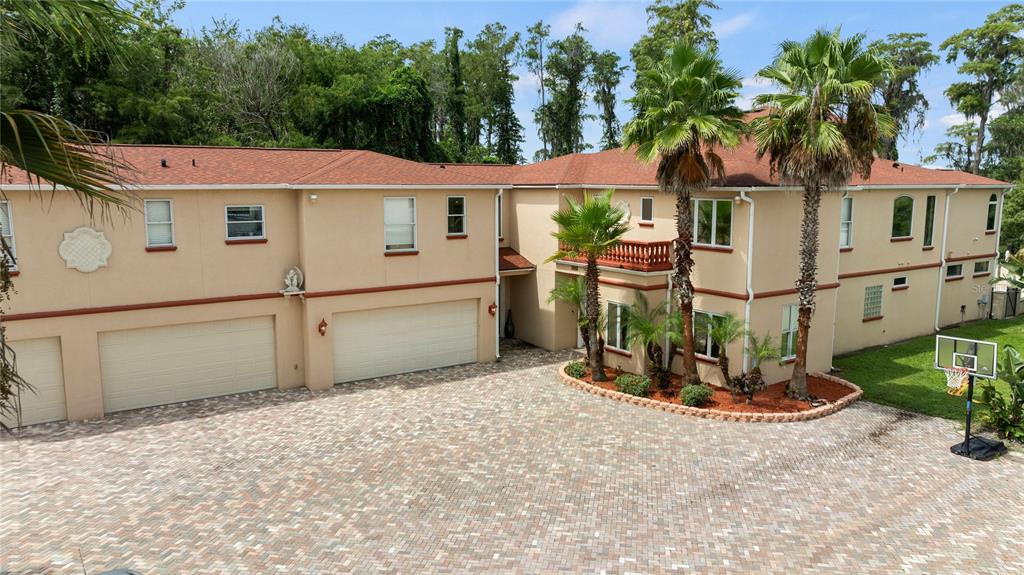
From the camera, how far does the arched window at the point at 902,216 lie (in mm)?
24594

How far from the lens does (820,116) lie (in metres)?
15.9

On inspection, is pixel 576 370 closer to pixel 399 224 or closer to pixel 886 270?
pixel 399 224

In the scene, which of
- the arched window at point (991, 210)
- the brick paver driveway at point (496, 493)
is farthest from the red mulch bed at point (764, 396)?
the arched window at point (991, 210)

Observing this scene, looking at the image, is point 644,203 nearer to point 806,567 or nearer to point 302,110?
point 806,567

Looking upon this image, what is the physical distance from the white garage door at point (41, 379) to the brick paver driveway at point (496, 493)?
98cm

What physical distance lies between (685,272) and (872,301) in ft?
36.3

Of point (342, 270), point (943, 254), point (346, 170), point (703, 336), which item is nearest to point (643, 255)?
point (703, 336)

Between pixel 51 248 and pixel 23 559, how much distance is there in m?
8.57

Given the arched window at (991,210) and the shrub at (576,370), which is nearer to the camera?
the shrub at (576,370)

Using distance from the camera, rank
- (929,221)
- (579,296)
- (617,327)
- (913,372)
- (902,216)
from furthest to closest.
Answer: (929,221) < (902,216) < (617,327) < (913,372) < (579,296)

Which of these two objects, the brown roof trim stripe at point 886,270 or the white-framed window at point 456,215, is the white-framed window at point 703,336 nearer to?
the brown roof trim stripe at point 886,270

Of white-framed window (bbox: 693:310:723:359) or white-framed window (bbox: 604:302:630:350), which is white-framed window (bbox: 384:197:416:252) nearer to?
white-framed window (bbox: 604:302:630:350)

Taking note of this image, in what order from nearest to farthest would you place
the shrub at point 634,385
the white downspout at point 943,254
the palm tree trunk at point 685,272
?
the palm tree trunk at point 685,272 < the shrub at point 634,385 < the white downspout at point 943,254

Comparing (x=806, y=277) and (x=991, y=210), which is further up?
(x=991, y=210)
